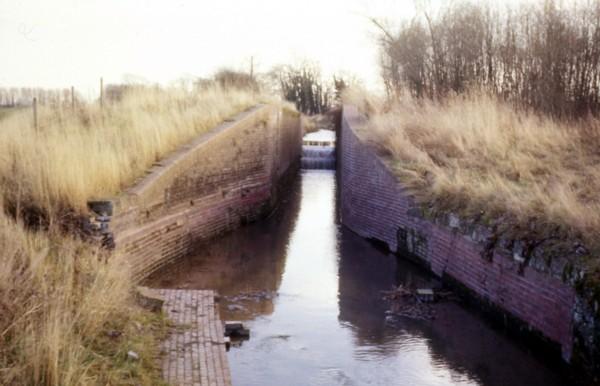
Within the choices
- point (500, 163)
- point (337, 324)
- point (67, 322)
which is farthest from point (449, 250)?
point (67, 322)

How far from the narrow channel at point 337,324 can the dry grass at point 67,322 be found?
47.4 inches

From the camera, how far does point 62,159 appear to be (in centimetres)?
898

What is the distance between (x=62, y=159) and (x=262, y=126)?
717 centimetres

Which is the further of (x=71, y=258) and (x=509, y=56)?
(x=509, y=56)

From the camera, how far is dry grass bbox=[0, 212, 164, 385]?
14.6ft

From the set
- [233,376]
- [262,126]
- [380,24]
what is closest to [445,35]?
[380,24]

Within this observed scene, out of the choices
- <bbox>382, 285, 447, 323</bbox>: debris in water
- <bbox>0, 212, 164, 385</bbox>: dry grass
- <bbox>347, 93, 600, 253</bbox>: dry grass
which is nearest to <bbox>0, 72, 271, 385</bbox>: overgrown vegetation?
<bbox>0, 212, 164, 385</bbox>: dry grass

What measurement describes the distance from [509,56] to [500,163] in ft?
20.0

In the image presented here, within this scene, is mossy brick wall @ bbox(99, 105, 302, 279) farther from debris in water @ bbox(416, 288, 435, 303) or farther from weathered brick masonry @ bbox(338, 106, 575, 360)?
debris in water @ bbox(416, 288, 435, 303)

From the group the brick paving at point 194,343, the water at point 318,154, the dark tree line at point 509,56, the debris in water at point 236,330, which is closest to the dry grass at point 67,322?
the brick paving at point 194,343

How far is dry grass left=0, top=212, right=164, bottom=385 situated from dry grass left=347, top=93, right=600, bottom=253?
4.45m

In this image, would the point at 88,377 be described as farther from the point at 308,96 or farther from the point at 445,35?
the point at 308,96

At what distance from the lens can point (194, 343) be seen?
6105mm

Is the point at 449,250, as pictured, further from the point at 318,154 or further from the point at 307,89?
the point at 307,89
